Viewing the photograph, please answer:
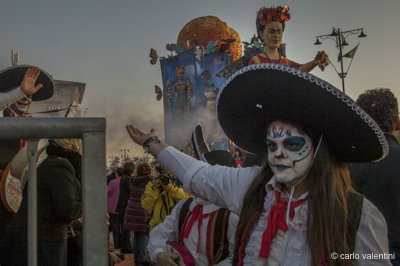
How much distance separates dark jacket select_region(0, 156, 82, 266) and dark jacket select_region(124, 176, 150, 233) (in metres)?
4.80

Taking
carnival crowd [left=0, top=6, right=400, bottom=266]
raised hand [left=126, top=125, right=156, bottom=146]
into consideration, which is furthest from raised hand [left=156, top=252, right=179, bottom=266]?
raised hand [left=126, top=125, right=156, bottom=146]

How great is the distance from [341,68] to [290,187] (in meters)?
13.3

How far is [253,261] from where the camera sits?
2113 mm

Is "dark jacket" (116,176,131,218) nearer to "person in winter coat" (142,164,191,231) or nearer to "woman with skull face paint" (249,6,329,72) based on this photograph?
"person in winter coat" (142,164,191,231)

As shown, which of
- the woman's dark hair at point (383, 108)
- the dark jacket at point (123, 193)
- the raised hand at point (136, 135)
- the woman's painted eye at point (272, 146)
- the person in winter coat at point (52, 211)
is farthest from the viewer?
the dark jacket at point (123, 193)

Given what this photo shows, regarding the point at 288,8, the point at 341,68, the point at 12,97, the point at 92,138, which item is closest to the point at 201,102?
the point at 341,68

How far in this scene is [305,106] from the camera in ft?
7.01

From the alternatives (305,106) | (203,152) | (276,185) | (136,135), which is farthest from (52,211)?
(305,106)

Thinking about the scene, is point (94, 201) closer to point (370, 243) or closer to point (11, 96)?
point (370, 243)

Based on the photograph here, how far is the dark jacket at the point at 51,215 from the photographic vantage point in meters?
2.91

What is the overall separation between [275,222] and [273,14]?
3.77 meters

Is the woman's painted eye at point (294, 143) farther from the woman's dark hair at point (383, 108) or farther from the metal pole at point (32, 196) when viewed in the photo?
the woman's dark hair at point (383, 108)

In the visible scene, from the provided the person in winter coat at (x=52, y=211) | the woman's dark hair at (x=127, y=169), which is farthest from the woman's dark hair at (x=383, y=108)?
the woman's dark hair at (x=127, y=169)

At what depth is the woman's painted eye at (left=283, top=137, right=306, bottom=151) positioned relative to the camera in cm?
214
